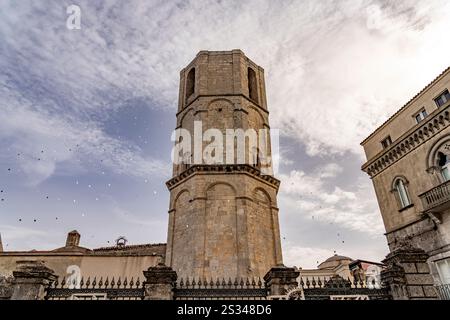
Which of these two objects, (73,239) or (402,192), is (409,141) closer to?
(402,192)

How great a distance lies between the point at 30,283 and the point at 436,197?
18.4m

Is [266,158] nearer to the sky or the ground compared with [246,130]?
nearer to the ground

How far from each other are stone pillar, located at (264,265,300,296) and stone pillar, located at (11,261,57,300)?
20.8 feet

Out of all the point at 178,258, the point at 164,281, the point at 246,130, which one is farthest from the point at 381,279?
the point at 246,130

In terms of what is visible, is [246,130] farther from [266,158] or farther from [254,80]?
[254,80]

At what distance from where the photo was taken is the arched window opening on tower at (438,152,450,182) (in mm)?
16141

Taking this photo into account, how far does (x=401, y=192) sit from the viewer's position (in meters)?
19.2

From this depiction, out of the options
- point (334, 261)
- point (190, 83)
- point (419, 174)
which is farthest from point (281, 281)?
point (334, 261)

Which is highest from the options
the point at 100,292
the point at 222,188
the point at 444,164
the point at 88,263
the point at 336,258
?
the point at 336,258

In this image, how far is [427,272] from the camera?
855 cm

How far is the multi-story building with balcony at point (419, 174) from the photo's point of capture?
15.6 m

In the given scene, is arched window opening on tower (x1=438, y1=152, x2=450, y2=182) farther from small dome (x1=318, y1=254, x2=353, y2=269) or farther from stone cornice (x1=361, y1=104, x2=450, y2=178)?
small dome (x1=318, y1=254, x2=353, y2=269)
